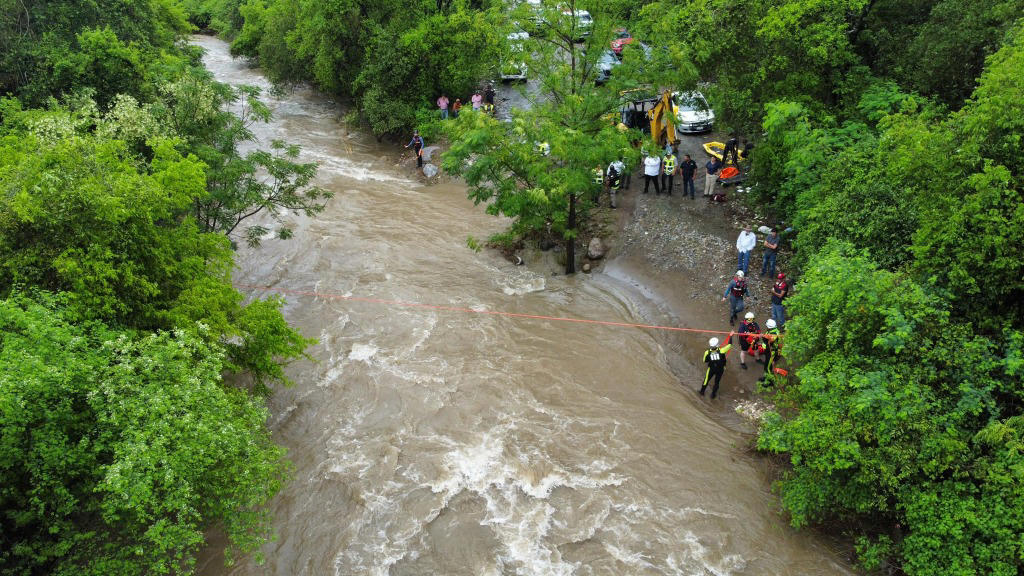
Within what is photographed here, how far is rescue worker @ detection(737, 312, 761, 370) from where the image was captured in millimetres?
13469

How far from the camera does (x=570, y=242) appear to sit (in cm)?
1783

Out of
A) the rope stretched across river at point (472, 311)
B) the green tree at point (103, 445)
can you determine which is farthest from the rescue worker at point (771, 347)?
the green tree at point (103, 445)

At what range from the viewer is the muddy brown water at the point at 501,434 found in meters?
10.0

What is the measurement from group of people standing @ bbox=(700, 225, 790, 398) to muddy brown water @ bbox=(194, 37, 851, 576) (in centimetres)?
81

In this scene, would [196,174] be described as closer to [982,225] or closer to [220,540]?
[220,540]

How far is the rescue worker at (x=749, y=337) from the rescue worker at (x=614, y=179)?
7507 millimetres

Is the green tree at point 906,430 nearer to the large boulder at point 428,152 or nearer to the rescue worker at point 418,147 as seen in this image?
the rescue worker at point 418,147

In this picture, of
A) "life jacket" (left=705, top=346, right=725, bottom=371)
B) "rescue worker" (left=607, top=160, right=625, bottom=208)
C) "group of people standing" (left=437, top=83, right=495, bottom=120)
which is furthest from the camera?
"group of people standing" (left=437, top=83, right=495, bottom=120)

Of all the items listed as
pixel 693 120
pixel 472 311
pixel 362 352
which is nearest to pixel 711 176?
pixel 693 120

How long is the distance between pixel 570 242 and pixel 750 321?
599 centimetres

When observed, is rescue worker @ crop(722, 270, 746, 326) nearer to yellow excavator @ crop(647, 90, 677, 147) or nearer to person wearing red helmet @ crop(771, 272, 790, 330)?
person wearing red helmet @ crop(771, 272, 790, 330)

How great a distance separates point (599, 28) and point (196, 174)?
1127 centimetres

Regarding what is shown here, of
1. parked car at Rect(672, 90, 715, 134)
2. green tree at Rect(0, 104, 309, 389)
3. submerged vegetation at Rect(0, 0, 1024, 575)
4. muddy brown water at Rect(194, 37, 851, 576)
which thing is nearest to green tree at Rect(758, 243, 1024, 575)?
submerged vegetation at Rect(0, 0, 1024, 575)

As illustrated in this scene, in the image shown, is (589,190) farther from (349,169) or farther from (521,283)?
(349,169)
